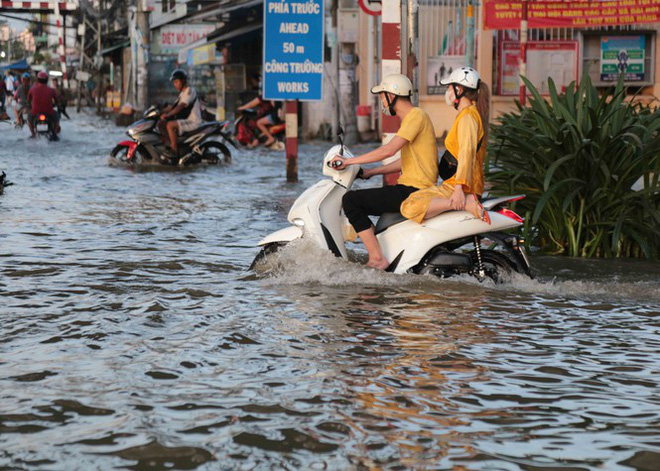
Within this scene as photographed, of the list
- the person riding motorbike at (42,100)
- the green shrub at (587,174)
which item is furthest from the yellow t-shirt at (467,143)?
the person riding motorbike at (42,100)

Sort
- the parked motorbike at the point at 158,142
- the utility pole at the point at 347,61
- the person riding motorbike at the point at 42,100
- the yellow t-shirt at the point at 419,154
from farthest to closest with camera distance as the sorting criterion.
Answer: the person riding motorbike at the point at 42,100 < the utility pole at the point at 347,61 < the parked motorbike at the point at 158,142 < the yellow t-shirt at the point at 419,154

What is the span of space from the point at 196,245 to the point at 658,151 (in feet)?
12.4

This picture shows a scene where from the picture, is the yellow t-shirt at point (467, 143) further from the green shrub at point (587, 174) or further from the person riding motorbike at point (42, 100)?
the person riding motorbike at point (42, 100)

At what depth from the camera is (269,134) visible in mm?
26938

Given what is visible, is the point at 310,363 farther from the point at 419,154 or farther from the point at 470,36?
the point at 470,36

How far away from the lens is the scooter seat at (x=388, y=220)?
8.09 metres

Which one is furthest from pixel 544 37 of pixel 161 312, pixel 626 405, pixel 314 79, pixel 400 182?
pixel 626 405

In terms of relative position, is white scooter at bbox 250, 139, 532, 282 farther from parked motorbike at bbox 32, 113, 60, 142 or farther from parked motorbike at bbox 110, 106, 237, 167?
parked motorbike at bbox 32, 113, 60, 142

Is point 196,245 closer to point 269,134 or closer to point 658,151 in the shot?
point 658,151

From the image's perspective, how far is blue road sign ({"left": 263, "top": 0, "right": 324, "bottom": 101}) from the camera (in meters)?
16.3

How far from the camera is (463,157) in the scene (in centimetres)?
773

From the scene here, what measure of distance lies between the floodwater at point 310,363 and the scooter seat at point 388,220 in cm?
31

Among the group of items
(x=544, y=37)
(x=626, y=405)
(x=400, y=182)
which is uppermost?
(x=544, y=37)

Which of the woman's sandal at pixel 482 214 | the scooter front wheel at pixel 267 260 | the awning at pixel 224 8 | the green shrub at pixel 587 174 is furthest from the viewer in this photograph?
the awning at pixel 224 8
